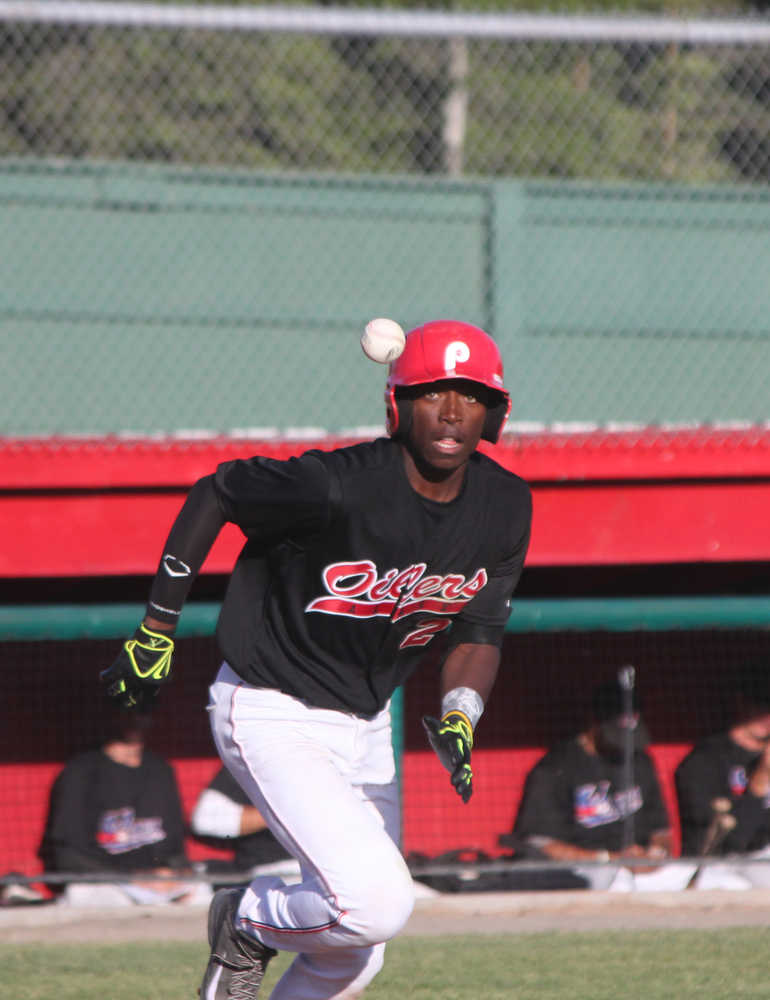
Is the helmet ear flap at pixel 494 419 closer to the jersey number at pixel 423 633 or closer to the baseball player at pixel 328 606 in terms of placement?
the baseball player at pixel 328 606

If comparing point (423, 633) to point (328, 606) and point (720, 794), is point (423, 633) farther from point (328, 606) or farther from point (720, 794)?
point (720, 794)

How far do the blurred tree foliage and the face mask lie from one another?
5.65 metres

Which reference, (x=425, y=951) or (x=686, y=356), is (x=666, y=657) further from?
(x=425, y=951)

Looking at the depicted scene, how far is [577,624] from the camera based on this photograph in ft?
18.9

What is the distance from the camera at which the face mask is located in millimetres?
6246

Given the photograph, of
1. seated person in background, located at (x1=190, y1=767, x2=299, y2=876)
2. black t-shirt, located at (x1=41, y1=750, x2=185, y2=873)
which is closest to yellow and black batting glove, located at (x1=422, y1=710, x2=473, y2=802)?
seated person in background, located at (x1=190, y1=767, x2=299, y2=876)

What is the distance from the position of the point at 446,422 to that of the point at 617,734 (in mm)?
3596

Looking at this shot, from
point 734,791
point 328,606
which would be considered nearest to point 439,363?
point 328,606

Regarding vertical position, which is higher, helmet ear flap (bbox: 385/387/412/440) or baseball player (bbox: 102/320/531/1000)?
helmet ear flap (bbox: 385/387/412/440)

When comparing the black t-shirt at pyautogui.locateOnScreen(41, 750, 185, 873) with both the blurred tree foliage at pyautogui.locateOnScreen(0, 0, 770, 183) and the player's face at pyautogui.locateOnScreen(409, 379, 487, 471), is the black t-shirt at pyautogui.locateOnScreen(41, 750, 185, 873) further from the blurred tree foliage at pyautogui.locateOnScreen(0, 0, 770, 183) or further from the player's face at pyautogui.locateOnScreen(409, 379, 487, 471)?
the blurred tree foliage at pyautogui.locateOnScreen(0, 0, 770, 183)

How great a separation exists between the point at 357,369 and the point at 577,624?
99.0 inches

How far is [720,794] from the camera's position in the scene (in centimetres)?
618

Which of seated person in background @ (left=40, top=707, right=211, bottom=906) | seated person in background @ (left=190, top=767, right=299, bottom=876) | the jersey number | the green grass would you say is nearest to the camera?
the jersey number

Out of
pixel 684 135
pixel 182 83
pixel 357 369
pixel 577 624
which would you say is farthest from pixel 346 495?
pixel 182 83
